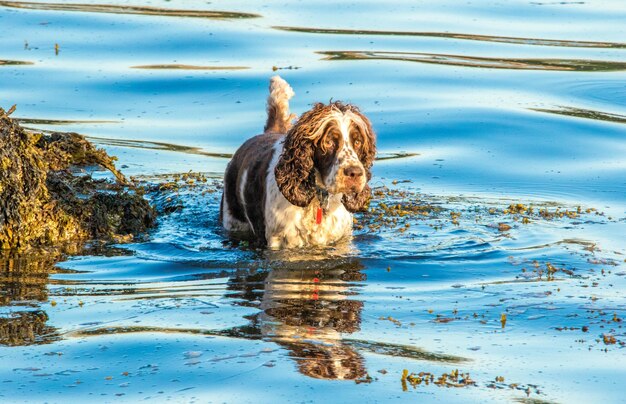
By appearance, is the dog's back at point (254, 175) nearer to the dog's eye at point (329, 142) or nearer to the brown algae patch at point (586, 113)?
the dog's eye at point (329, 142)

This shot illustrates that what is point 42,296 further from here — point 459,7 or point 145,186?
point 459,7

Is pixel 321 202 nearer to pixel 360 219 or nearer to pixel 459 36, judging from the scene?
pixel 360 219

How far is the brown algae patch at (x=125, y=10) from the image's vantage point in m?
21.4

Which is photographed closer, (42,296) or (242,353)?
(242,353)

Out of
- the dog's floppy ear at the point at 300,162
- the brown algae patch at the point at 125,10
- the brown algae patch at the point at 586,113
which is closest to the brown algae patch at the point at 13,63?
the brown algae patch at the point at 125,10

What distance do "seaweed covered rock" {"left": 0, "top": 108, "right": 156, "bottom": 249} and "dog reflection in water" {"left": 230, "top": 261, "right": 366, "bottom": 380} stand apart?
1948 millimetres

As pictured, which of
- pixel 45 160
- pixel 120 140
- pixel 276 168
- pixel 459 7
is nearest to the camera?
pixel 276 168

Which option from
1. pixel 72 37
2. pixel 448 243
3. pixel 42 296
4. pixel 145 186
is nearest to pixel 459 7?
pixel 72 37

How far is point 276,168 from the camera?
384 inches

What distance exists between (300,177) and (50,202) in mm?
2300

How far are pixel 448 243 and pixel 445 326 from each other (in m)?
2.45

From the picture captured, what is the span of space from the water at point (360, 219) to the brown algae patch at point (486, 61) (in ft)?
0.18

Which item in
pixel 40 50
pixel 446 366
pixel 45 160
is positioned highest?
pixel 40 50

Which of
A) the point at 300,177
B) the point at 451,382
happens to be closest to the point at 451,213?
the point at 300,177
